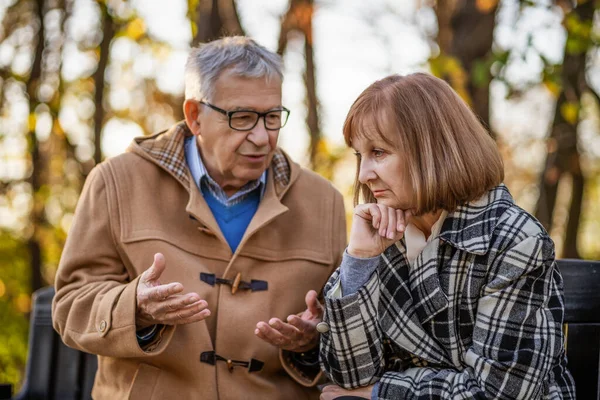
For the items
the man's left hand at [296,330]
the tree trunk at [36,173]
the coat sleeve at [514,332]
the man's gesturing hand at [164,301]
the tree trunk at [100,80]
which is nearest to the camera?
the coat sleeve at [514,332]

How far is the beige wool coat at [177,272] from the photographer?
3.00 m

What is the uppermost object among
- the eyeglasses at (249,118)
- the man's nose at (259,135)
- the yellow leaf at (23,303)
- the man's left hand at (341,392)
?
the eyeglasses at (249,118)

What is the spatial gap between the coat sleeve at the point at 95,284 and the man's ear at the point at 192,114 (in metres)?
0.41

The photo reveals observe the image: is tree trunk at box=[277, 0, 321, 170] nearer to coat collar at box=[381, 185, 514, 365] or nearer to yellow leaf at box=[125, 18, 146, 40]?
yellow leaf at box=[125, 18, 146, 40]

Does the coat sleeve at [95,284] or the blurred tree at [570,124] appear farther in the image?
the blurred tree at [570,124]

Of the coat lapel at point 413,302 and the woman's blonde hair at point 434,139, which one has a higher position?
the woman's blonde hair at point 434,139

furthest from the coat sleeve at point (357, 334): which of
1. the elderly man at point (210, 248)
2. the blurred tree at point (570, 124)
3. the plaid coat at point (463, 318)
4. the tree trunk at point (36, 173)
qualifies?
the tree trunk at point (36, 173)

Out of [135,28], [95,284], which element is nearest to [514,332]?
[95,284]

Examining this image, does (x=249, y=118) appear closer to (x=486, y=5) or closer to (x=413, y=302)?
(x=413, y=302)

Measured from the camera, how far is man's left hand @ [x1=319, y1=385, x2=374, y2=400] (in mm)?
2516

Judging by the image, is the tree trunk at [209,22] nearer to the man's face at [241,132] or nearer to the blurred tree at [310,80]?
the man's face at [241,132]

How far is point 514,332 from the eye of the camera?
2.26 metres

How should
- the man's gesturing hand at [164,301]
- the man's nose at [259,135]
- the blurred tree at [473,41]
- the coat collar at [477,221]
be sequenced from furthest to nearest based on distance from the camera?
the blurred tree at [473,41] < the man's nose at [259,135] < the man's gesturing hand at [164,301] < the coat collar at [477,221]

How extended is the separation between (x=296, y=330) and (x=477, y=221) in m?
0.82
